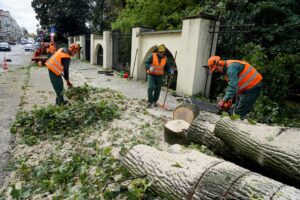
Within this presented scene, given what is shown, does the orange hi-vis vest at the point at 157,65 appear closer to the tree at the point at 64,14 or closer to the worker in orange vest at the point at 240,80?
the worker in orange vest at the point at 240,80

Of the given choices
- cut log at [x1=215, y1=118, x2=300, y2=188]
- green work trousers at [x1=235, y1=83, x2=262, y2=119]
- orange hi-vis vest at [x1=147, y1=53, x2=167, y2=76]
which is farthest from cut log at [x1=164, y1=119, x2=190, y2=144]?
orange hi-vis vest at [x1=147, y1=53, x2=167, y2=76]

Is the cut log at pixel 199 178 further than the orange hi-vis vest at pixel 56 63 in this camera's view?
No

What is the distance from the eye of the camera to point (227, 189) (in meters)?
1.87

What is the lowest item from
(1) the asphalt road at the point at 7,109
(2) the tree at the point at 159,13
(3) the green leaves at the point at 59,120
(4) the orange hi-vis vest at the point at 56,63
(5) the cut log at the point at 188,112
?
(1) the asphalt road at the point at 7,109

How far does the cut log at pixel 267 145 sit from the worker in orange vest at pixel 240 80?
45.7 inches

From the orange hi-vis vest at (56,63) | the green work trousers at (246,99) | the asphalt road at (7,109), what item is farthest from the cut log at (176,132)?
the orange hi-vis vest at (56,63)

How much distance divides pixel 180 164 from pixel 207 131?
1013mm

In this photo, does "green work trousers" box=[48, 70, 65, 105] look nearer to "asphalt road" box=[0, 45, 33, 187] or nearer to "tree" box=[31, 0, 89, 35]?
"asphalt road" box=[0, 45, 33, 187]

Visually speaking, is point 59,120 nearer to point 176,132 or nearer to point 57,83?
point 57,83

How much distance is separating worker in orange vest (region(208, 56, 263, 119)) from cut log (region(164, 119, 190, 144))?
915mm

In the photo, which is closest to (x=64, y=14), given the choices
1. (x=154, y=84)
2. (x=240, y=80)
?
(x=154, y=84)

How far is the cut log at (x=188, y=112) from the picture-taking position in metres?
4.19

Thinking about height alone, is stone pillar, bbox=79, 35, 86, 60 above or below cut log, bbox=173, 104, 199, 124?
above

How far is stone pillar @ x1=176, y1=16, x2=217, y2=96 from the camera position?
6.61 m
